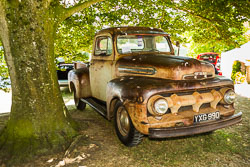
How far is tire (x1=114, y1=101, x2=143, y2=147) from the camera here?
3559mm

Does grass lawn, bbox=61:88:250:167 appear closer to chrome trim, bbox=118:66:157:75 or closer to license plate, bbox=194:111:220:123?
license plate, bbox=194:111:220:123

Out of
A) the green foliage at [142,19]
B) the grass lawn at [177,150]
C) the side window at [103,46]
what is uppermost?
the green foliage at [142,19]

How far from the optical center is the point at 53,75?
3.96 meters

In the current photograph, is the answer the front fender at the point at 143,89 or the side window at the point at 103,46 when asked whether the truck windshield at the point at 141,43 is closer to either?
the side window at the point at 103,46

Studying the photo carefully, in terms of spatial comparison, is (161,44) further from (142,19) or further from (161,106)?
(142,19)

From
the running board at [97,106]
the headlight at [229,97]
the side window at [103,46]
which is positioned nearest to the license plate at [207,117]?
the headlight at [229,97]

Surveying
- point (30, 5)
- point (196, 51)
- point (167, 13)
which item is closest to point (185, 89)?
point (30, 5)

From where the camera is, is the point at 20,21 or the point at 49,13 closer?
the point at 20,21

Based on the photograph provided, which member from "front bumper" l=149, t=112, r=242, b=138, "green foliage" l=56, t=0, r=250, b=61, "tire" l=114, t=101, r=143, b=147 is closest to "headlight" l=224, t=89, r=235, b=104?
"front bumper" l=149, t=112, r=242, b=138

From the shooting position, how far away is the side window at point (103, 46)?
16.1ft

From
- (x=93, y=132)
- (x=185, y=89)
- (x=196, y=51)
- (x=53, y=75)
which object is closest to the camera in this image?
(x=185, y=89)

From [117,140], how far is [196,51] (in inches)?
977

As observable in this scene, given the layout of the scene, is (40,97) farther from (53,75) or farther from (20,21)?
(20,21)

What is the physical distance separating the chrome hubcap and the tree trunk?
98 cm
